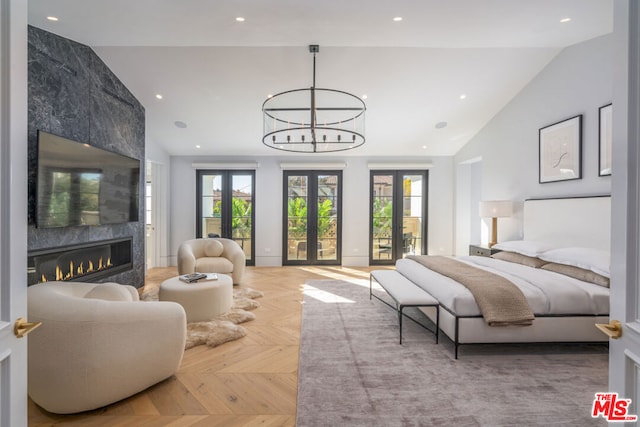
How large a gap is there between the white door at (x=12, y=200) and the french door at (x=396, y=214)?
5946 millimetres

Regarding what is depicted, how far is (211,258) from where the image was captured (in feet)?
16.0

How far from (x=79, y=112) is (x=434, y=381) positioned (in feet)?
15.7

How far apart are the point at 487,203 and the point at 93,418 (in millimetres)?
5111

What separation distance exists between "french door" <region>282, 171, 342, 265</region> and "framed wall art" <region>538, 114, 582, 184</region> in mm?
3660

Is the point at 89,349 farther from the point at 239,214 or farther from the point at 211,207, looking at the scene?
the point at 211,207

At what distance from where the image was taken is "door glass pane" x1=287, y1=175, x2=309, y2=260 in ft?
21.3

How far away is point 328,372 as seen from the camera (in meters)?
2.21

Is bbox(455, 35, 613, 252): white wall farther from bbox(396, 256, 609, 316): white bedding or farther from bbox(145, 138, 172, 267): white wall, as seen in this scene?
bbox(145, 138, 172, 267): white wall

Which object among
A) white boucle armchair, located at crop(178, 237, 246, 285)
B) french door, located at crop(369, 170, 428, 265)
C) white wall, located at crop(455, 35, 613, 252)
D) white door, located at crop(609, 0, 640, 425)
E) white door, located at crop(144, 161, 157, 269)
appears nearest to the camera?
white door, located at crop(609, 0, 640, 425)

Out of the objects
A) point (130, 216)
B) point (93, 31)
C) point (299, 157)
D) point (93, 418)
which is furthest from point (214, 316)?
point (299, 157)

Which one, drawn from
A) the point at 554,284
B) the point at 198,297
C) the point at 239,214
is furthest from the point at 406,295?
the point at 239,214

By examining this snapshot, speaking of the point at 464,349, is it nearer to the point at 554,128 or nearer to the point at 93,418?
the point at 93,418

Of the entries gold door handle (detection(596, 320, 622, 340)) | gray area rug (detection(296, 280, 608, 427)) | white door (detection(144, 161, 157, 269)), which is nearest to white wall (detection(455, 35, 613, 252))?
gray area rug (detection(296, 280, 608, 427))

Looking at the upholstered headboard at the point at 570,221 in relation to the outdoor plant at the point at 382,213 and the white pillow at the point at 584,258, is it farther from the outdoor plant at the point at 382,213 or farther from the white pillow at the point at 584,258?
the outdoor plant at the point at 382,213
